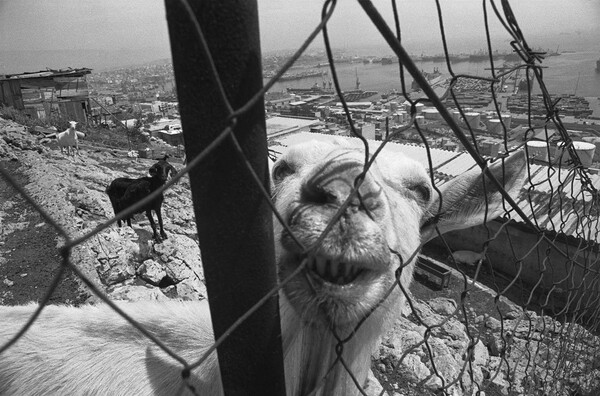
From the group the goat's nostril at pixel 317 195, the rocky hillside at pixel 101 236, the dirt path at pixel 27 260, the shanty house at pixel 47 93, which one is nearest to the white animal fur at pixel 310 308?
the goat's nostril at pixel 317 195

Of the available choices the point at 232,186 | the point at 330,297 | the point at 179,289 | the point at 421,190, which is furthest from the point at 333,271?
the point at 179,289

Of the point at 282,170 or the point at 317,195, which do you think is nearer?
the point at 317,195

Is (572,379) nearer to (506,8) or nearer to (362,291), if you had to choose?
(362,291)

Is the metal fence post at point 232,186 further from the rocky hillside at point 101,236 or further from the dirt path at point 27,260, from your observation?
the dirt path at point 27,260

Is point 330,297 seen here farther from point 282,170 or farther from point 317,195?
point 282,170

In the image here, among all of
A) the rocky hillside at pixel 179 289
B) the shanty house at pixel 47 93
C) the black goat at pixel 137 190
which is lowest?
the rocky hillside at pixel 179 289

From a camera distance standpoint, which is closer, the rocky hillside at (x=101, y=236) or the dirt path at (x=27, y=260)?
the dirt path at (x=27, y=260)
